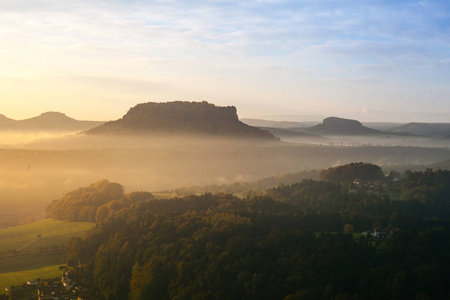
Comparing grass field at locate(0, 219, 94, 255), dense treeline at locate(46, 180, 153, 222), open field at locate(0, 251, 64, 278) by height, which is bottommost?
open field at locate(0, 251, 64, 278)

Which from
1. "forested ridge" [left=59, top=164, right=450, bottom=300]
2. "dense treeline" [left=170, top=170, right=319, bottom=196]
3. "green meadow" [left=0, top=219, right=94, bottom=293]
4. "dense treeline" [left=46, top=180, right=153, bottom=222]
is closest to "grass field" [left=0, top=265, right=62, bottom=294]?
"green meadow" [left=0, top=219, right=94, bottom=293]

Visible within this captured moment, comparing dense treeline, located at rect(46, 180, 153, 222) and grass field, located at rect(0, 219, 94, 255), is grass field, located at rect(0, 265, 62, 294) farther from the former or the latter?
dense treeline, located at rect(46, 180, 153, 222)

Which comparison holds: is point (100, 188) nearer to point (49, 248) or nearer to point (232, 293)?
point (49, 248)

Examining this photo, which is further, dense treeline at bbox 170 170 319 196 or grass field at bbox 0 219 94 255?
dense treeline at bbox 170 170 319 196

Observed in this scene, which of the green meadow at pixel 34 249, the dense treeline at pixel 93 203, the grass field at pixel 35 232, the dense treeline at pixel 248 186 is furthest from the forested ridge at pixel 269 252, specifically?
the dense treeline at pixel 248 186

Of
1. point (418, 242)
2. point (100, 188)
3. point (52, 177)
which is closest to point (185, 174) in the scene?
point (52, 177)
